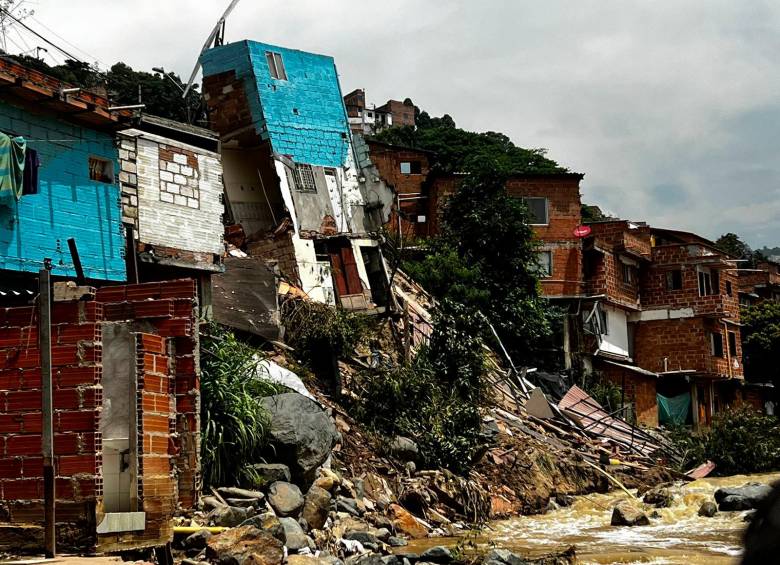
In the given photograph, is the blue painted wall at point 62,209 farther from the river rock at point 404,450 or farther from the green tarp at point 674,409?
the green tarp at point 674,409

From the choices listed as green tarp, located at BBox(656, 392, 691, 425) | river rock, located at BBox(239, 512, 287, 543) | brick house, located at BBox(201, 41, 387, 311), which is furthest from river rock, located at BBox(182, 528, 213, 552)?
green tarp, located at BBox(656, 392, 691, 425)

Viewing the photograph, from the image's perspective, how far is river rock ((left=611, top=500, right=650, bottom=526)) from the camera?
2053cm

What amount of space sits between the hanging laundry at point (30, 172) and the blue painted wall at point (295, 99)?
11.0 m

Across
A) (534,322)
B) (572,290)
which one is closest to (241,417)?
(534,322)

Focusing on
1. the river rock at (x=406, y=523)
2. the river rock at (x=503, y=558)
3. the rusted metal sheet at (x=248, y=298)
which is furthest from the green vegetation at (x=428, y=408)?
the river rock at (x=503, y=558)

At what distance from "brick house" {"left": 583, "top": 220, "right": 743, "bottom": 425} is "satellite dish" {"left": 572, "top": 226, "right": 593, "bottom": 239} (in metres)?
0.91

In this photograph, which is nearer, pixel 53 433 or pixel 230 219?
pixel 53 433

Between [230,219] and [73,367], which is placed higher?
[230,219]

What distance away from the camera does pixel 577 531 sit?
1969 cm

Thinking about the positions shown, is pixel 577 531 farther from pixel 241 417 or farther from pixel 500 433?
pixel 241 417

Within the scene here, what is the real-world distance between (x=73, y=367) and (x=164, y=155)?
41.7 ft

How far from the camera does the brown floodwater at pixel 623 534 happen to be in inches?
639

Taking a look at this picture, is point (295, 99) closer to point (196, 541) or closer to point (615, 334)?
point (615, 334)

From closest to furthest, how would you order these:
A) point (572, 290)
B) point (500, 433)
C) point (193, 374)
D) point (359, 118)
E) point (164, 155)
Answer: point (193, 374) → point (164, 155) → point (500, 433) → point (572, 290) → point (359, 118)
